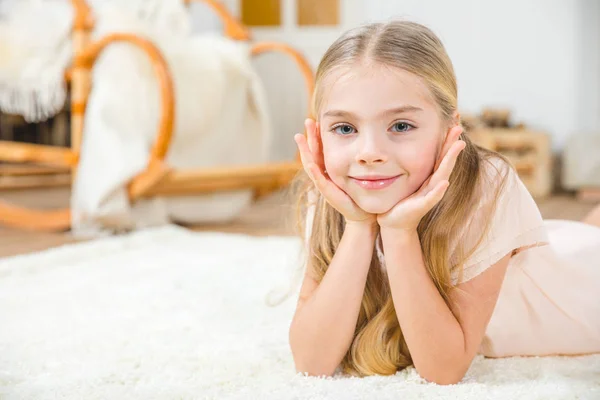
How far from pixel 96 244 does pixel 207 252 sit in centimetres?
29

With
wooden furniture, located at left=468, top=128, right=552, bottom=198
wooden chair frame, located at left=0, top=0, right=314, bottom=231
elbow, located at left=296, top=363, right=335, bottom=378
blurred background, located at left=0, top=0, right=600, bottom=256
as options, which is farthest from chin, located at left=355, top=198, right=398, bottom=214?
wooden furniture, located at left=468, top=128, right=552, bottom=198

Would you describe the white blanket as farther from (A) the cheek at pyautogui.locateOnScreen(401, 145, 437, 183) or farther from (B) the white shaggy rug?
(A) the cheek at pyautogui.locateOnScreen(401, 145, 437, 183)

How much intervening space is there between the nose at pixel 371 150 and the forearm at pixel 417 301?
0.27 feet

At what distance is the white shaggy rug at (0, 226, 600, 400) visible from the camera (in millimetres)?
806

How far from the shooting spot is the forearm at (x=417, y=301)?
75 cm

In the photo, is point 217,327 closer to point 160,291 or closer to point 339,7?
point 160,291

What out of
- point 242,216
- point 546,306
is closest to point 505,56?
point 242,216

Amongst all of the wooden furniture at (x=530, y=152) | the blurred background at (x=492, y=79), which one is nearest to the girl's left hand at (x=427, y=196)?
the blurred background at (x=492, y=79)

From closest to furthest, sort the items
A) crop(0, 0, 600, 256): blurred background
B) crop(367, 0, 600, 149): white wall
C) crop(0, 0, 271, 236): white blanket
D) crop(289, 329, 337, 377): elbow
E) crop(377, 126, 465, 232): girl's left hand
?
crop(377, 126, 465, 232): girl's left hand → crop(289, 329, 337, 377): elbow → crop(0, 0, 271, 236): white blanket → crop(0, 0, 600, 256): blurred background → crop(367, 0, 600, 149): white wall

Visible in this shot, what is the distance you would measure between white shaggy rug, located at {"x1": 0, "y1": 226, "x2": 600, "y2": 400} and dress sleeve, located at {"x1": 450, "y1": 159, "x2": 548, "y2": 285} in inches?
5.5

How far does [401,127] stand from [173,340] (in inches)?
20.4

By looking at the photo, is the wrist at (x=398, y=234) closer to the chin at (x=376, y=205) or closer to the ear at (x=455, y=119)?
the chin at (x=376, y=205)

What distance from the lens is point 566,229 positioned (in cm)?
106

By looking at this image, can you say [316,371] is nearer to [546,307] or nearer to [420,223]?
[420,223]
